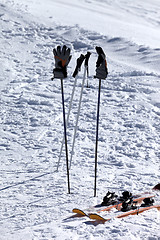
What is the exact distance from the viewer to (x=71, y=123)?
899 centimetres

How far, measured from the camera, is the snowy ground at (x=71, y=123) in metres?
4.72

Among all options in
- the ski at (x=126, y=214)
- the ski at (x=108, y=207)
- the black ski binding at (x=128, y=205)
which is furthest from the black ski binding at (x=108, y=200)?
the ski at (x=126, y=214)

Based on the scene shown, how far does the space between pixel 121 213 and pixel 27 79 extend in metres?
7.52

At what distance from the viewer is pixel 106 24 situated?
56.6 ft

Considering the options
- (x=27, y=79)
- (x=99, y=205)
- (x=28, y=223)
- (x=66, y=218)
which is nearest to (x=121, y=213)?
(x=99, y=205)

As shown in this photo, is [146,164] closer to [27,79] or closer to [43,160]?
[43,160]

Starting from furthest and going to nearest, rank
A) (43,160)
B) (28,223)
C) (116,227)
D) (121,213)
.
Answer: (43,160) → (121,213) → (28,223) → (116,227)

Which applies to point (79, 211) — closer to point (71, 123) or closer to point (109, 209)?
point (109, 209)

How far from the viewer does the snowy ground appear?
4.72m

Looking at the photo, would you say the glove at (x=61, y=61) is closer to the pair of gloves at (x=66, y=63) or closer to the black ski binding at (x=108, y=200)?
the pair of gloves at (x=66, y=63)

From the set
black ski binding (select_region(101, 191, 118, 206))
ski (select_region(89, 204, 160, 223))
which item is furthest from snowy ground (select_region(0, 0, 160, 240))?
black ski binding (select_region(101, 191, 118, 206))

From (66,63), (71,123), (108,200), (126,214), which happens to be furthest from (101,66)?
(71,123)

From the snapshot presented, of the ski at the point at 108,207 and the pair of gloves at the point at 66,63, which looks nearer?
the ski at the point at 108,207

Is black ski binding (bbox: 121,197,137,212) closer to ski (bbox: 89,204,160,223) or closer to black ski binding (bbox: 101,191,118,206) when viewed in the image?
ski (bbox: 89,204,160,223)
